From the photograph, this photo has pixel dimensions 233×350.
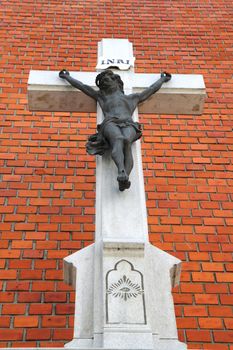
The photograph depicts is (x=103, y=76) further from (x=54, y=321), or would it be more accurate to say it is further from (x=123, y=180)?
(x=54, y=321)

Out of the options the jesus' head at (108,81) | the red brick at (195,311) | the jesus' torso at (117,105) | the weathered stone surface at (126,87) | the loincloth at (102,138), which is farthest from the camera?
the red brick at (195,311)

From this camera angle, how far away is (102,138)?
283cm

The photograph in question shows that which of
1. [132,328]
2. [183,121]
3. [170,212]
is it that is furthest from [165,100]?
[132,328]

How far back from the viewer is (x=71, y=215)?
3.99 metres

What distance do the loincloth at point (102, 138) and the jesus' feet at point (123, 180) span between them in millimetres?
284

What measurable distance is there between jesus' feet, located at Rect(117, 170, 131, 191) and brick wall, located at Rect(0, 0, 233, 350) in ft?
4.20

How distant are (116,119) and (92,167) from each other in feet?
4.84

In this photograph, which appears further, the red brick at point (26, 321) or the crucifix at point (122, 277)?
the red brick at point (26, 321)

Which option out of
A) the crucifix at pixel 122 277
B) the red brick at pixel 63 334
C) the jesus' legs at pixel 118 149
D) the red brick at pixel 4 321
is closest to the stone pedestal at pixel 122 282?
the crucifix at pixel 122 277

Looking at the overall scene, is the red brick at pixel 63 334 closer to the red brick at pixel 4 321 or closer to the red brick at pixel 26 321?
the red brick at pixel 26 321

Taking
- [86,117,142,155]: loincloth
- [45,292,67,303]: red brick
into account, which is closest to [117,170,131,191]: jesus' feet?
[86,117,142,155]: loincloth

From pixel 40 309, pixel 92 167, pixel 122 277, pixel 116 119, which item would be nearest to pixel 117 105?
pixel 116 119

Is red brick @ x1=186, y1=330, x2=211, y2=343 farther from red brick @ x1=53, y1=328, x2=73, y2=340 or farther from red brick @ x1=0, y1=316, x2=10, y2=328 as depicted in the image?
red brick @ x1=0, y1=316, x2=10, y2=328

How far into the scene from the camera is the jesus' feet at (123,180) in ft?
8.38
